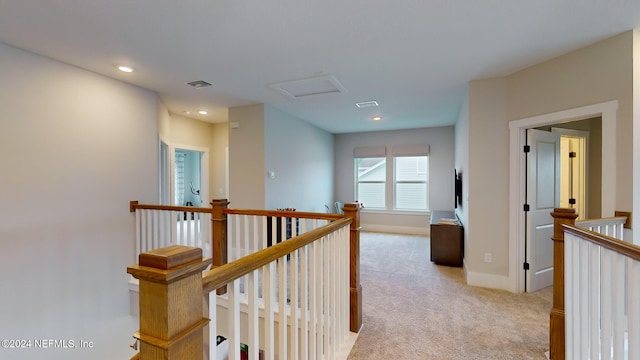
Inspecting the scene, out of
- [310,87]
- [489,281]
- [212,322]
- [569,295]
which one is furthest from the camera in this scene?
[310,87]

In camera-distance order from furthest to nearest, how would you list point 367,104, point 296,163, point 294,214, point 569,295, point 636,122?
point 296,163 → point 367,104 → point 294,214 → point 636,122 → point 569,295

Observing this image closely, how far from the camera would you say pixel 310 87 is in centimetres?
356

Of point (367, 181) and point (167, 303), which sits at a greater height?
point (367, 181)

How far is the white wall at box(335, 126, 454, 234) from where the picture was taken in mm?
6242

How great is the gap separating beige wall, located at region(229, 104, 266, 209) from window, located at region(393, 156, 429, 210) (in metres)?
3.71

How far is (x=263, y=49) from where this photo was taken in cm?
254

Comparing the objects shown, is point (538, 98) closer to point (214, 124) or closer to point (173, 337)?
point (173, 337)

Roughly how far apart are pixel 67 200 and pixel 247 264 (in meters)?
2.99

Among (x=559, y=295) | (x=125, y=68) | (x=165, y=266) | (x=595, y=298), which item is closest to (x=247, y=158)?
(x=125, y=68)

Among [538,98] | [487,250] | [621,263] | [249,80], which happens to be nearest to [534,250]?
[487,250]

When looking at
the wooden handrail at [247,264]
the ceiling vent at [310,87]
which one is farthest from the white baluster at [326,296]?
the ceiling vent at [310,87]

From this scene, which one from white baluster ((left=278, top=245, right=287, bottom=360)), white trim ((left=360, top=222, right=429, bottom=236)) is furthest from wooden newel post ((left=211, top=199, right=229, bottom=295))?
white trim ((left=360, top=222, right=429, bottom=236))

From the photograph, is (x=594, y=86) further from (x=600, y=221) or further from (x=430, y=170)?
(x=430, y=170)

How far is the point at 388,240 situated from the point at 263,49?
4516 mm
